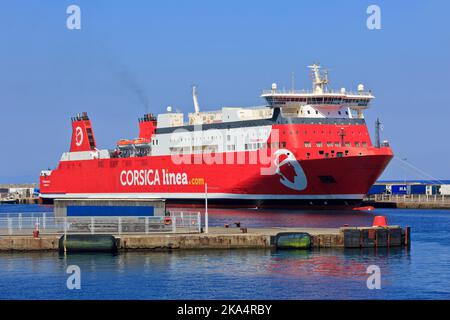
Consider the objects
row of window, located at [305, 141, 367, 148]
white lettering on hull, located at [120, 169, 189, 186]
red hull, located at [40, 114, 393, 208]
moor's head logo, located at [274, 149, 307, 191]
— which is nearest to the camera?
red hull, located at [40, 114, 393, 208]

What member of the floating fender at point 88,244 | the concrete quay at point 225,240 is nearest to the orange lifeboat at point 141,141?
the concrete quay at point 225,240

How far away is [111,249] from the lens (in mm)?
38156

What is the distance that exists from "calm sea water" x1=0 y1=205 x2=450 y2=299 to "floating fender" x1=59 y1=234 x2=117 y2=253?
346 millimetres

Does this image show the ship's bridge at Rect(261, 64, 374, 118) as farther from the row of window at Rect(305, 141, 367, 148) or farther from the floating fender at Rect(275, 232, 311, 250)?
the floating fender at Rect(275, 232, 311, 250)

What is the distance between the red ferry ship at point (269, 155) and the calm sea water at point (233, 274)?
22768 millimetres

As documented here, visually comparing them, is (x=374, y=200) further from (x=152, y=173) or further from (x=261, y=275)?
(x=261, y=275)

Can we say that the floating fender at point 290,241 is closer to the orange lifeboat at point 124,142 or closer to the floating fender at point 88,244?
the floating fender at point 88,244

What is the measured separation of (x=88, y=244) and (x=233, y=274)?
26.6ft

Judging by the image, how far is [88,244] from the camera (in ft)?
125

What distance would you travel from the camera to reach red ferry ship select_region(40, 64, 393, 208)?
65.6 m

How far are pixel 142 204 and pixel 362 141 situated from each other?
32.3 metres

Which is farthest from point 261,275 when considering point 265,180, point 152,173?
point 152,173

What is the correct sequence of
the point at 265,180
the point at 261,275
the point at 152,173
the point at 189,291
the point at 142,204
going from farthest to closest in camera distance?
the point at 152,173 → the point at 265,180 → the point at 142,204 → the point at 261,275 → the point at 189,291

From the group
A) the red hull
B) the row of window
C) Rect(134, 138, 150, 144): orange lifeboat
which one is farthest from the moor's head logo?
Rect(134, 138, 150, 144): orange lifeboat
